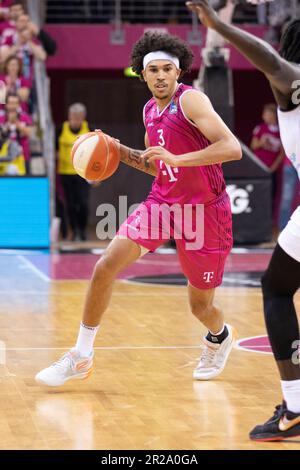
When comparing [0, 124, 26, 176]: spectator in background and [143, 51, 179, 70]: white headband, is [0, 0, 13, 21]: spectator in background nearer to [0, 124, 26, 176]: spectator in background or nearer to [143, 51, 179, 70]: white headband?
[0, 124, 26, 176]: spectator in background

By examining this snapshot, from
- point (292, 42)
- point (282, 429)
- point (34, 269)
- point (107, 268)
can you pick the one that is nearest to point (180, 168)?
point (107, 268)

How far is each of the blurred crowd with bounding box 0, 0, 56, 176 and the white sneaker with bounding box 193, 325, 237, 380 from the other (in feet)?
31.3

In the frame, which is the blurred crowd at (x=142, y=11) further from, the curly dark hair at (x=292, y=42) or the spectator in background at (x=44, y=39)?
the curly dark hair at (x=292, y=42)

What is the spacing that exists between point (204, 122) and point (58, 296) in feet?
16.3

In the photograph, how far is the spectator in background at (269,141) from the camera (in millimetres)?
18891

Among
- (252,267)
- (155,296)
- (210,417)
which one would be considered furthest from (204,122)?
(252,267)

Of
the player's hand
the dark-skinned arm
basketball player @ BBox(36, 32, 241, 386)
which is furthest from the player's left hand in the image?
the player's hand

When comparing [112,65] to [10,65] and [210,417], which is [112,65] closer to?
[10,65]

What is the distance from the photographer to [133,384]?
23.1 ft

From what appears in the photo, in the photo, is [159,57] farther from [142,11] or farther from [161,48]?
[142,11]

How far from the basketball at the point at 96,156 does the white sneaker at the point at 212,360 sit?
1.40m

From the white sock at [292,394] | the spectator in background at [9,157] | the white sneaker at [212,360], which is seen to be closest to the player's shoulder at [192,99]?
the white sneaker at [212,360]

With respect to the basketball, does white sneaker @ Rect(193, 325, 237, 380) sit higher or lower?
lower

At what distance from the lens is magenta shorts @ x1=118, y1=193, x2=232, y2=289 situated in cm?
690
